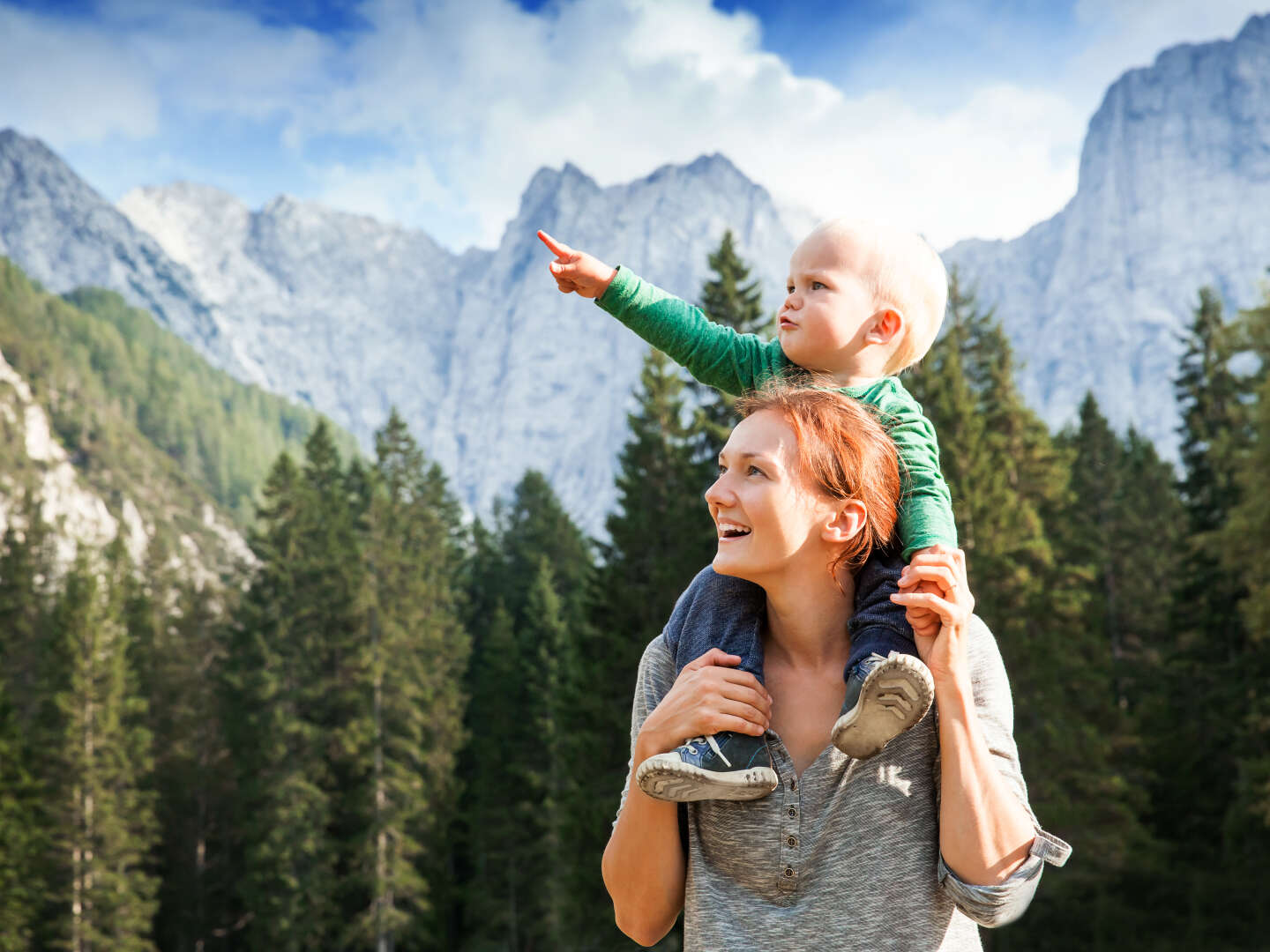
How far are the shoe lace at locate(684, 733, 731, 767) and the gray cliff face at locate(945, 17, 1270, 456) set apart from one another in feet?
449

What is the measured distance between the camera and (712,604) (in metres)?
2.37

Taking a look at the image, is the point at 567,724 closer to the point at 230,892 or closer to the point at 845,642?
the point at 230,892

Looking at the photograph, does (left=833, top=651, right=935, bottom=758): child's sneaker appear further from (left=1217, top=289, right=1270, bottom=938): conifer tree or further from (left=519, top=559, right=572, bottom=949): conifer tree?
(left=519, top=559, right=572, bottom=949): conifer tree

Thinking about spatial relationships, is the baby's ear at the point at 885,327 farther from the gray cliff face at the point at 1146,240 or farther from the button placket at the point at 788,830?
the gray cliff face at the point at 1146,240

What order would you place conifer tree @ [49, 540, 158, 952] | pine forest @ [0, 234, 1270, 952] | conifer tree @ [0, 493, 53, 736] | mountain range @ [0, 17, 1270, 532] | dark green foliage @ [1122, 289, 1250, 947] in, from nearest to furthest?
dark green foliage @ [1122, 289, 1250, 947]
pine forest @ [0, 234, 1270, 952]
conifer tree @ [49, 540, 158, 952]
conifer tree @ [0, 493, 53, 736]
mountain range @ [0, 17, 1270, 532]

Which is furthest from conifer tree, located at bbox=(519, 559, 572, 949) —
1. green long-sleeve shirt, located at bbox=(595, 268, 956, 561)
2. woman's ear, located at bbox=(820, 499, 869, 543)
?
woman's ear, located at bbox=(820, 499, 869, 543)

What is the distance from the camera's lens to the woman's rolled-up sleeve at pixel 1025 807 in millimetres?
1989

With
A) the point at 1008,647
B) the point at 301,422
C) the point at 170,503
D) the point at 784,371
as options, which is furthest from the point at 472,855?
the point at 301,422

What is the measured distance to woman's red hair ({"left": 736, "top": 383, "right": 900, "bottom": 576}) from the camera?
2.17 metres

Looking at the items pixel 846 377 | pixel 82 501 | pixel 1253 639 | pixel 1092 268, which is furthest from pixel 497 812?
pixel 1092 268

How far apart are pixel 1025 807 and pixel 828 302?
1.15 metres

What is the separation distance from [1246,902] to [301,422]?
18306 cm

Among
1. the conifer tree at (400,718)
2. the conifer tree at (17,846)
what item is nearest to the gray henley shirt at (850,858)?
the conifer tree at (400,718)

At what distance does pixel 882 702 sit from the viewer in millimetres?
1940
